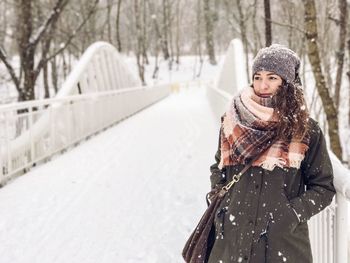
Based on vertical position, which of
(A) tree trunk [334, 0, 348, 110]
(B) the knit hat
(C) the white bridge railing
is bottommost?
(C) the white bridge railing

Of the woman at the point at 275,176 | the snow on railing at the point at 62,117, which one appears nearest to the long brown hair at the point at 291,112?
the woman at the point at 275,176

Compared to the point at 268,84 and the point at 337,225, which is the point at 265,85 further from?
the point at 337,225

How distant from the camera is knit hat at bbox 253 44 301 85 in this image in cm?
221

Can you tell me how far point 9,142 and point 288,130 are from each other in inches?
225

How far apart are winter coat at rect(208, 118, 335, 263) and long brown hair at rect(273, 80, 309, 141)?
76 millimetres

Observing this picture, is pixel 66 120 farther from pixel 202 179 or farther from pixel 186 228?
pixel 186 228

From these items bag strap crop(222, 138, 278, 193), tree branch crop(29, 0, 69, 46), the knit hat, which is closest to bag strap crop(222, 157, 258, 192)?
bag strap crop(222, 138, 278, 193)

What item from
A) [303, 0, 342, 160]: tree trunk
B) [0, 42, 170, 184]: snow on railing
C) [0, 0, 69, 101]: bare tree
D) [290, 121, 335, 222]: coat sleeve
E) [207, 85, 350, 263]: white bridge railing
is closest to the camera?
[290, 121, 335, 222]: coat sleeve

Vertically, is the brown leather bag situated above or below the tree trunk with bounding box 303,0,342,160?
below

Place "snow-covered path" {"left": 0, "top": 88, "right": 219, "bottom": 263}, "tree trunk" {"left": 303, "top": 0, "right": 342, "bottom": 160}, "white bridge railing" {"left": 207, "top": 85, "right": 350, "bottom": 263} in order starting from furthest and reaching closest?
"tree trunk" {"left": 303, "top": 0, "right": 342, "bottom": 160} → "snow-covered path" {"left": 0, "top": 88, "right": 219, "bottom": 263} → "white bridge railing" {"left": 207, "top": 85, "right": 350, "bottom": 263}

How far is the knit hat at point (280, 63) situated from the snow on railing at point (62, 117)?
5.21m

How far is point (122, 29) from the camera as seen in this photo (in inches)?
2847

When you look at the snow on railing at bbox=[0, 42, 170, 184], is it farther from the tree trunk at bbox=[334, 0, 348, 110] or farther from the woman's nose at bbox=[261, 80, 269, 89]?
the tree trunk at bbox=[334, 0, 348, 110]

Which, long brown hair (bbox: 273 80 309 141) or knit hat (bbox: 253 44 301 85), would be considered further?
knit hat (bbox: 253 44 301 85)
